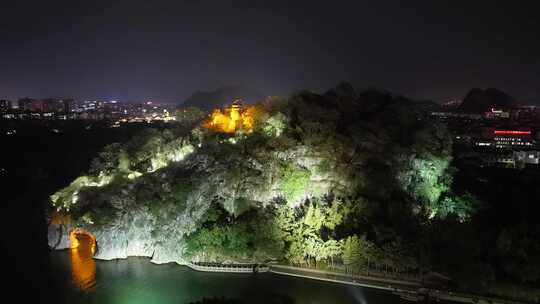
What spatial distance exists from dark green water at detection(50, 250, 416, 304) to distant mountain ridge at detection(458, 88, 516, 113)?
10956 centimetres

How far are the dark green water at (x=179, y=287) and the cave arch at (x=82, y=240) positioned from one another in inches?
105

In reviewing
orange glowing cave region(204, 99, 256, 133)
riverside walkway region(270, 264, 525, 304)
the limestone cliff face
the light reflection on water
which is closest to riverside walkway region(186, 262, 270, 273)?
riverside walkway region(270, 264, 525, 304)

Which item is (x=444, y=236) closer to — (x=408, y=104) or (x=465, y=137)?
(x=408, y=104)

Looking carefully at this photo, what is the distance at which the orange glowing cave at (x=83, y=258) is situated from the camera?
2634 cm

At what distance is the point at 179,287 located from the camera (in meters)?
25.5

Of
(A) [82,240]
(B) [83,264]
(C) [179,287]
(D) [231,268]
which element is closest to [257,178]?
(D) [231,268]

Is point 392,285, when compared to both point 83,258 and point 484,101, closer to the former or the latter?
point 83,258

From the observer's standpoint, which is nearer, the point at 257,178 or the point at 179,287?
the point at 179,287

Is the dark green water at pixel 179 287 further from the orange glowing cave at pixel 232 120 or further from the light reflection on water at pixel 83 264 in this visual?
the orange glowing cave at pixel 232 120

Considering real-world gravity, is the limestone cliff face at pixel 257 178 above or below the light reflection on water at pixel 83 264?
above

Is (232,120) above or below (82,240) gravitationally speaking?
above

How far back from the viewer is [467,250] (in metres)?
23.9

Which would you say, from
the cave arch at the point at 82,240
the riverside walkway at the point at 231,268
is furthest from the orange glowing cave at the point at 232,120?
the cave arch at the point at 82,240

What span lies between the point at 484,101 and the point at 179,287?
11839 cm
